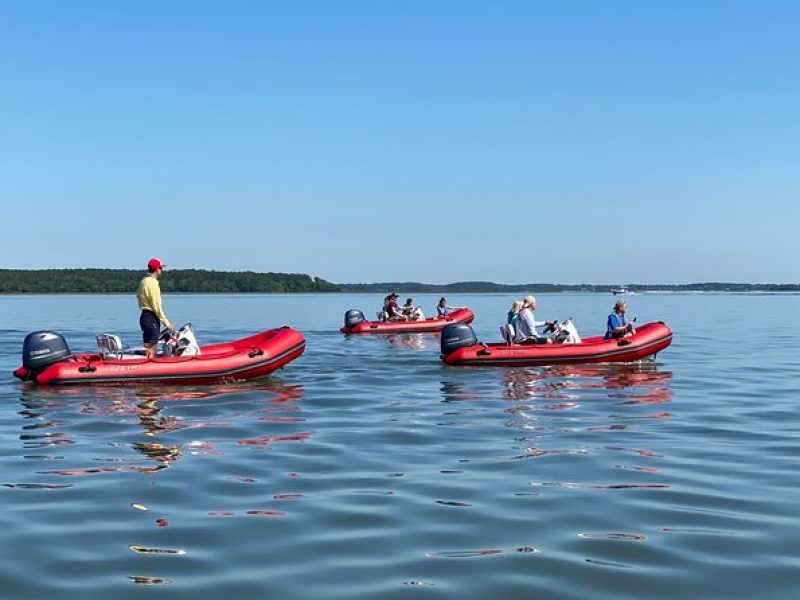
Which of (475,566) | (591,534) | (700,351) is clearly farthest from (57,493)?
(700,351)

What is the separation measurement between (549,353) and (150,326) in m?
7.40

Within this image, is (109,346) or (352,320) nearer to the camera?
(109,346)

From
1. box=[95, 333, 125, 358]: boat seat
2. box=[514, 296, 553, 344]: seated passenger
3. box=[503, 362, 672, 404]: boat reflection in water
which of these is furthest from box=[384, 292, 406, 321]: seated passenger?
box=[95, 333, 125, 358]: boat seat

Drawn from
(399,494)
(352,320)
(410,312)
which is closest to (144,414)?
(399,494)

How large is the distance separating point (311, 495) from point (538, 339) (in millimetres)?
11256

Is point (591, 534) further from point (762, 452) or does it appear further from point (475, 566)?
point (762, 452)

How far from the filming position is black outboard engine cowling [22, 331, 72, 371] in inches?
554

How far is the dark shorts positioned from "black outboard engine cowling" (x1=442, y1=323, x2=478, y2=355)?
5770 millimetres

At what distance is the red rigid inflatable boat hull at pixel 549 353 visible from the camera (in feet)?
55.9

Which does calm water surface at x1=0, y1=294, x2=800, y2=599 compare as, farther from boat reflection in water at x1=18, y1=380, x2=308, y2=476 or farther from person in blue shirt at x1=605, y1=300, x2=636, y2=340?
person in blue shirt at x1=605, y1=300, x2=636, y2=340

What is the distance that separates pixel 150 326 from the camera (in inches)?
547

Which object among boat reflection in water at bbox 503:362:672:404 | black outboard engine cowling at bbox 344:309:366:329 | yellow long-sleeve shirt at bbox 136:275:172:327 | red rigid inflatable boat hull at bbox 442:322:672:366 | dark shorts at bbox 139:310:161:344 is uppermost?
yellow long-sleeve shirt at bbox 136:275:172:327

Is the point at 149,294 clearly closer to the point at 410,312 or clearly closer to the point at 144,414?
the point at 144,414

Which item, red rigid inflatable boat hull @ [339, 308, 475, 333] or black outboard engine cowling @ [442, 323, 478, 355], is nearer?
black outboard engine cowling @ [442, 323, 478, 355]
